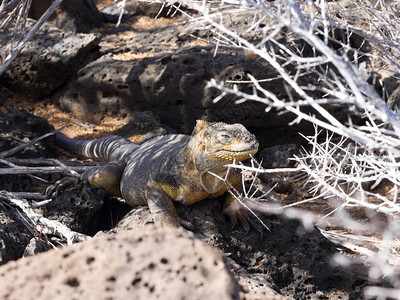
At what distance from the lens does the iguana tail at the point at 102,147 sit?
6594mm

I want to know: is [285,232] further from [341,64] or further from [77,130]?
[77,130]

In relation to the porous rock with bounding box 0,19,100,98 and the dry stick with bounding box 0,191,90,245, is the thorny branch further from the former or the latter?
the porous rock with bounding box 0,19,100,98

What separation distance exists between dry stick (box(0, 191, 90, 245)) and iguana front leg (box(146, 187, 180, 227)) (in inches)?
26.7

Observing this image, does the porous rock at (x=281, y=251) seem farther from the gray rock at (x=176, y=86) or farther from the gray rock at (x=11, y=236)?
the gray rock at (x=176, y=86)

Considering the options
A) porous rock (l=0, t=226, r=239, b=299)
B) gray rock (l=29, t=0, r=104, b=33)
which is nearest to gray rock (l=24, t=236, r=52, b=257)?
porous rock (l=0, t=226, r=239, b=299)

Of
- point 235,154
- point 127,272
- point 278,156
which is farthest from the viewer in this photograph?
point 278,156

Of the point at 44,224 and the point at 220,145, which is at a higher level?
the point at 220,145

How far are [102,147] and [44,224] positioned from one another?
2.61 metres

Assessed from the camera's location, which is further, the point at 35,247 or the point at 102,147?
the point at 102,147

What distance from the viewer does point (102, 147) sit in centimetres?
727

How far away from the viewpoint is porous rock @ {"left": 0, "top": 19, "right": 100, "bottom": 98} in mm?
9539

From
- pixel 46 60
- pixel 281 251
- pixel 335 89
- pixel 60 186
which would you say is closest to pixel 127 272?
pixel 335 89

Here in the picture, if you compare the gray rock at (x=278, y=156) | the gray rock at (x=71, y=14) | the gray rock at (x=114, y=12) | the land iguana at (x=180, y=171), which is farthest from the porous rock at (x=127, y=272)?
the gray rock at (x=114, y=12)

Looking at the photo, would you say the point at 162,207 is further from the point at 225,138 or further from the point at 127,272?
the point at 127,272
